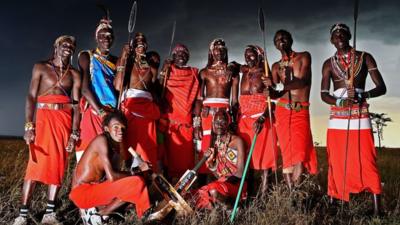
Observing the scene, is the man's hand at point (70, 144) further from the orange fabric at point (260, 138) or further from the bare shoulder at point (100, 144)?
the orange fabric at point (260, 138)

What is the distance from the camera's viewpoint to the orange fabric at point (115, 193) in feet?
18.0

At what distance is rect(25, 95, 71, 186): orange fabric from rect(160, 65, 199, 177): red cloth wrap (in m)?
2.14

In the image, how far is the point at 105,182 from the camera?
5707 millimetres

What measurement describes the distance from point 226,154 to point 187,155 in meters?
1.13

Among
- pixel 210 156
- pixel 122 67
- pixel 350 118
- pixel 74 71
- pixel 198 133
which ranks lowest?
pixel 210 156

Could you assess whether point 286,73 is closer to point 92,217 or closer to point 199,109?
point 199,109

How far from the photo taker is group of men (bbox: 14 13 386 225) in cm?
595

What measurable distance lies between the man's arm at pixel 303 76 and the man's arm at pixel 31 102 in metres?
3.85

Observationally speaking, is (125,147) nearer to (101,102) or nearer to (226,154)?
(101,102)

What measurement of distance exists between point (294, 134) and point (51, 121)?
386cm

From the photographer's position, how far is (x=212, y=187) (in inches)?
255

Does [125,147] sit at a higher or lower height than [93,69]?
lower

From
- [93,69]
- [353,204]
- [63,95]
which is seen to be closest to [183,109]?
[93,69]

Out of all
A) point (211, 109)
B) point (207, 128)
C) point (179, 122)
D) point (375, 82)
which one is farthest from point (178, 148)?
point (375, 82)
